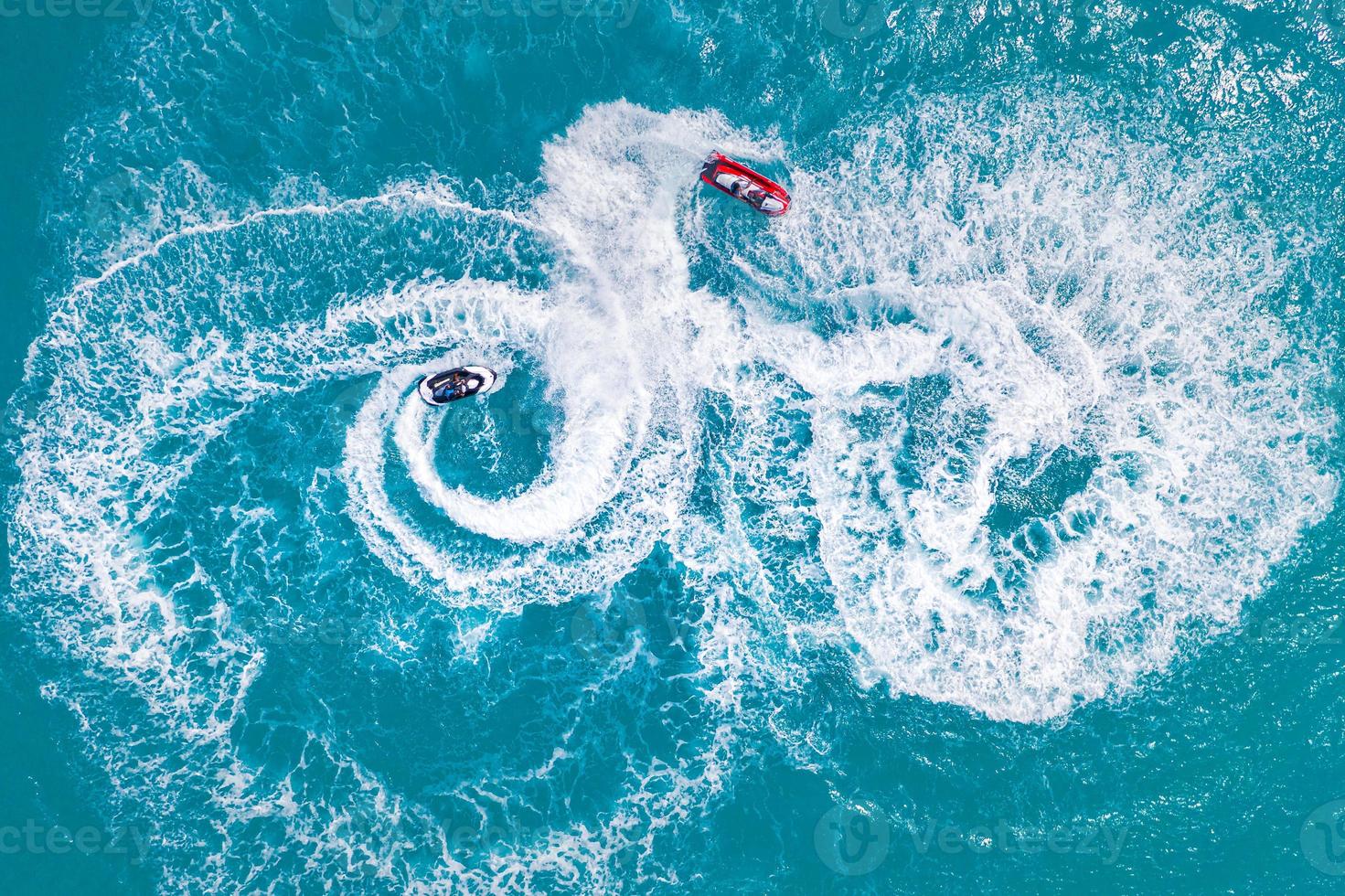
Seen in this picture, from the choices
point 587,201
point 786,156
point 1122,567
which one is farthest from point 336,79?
point 1122,567

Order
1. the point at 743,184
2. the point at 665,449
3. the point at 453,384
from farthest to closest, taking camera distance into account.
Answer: the point at 665,449 → the point at 453,384 → the point at 743,184

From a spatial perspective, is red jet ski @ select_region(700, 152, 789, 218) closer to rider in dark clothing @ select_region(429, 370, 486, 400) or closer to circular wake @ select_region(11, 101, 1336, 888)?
circular wake @ select_region(11, 101, 1336, 888)

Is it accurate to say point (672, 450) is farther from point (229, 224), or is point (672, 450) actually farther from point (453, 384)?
point (229, 224)

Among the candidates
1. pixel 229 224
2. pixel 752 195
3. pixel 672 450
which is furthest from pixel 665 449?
pixel 229 224

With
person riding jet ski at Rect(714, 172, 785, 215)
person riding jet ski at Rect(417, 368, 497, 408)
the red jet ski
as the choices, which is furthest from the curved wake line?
person riding jet ski at Rect(714, 172, 785, 215)

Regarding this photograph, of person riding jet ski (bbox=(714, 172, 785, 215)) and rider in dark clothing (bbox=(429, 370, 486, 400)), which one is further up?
person riding jet ski (bbox=(714, 172, 785, 215))

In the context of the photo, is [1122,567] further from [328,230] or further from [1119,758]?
[328,230]

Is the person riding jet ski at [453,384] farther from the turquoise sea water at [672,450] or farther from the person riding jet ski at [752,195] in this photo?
the person riding jet ski at [752,195]
